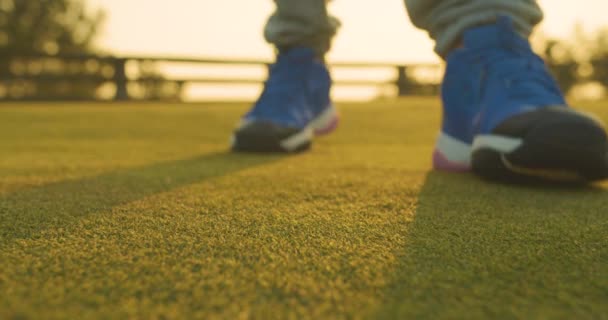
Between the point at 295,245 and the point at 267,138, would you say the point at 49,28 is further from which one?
the point at 295,245

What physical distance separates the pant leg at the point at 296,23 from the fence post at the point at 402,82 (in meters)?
6.48

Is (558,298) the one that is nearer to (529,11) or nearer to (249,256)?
(249,256)

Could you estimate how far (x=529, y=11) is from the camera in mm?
912

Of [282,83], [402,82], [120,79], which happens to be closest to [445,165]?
[282,83]

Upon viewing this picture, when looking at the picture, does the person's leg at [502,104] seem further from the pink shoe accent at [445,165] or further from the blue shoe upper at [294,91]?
the blue shoe upper at [294,91]

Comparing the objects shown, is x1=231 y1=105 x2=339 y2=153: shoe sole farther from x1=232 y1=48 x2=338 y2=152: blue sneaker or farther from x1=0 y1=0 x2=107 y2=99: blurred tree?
x1=0 y1=0 x2=107 y2=99: blurred tree

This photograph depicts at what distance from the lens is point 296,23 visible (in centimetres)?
136

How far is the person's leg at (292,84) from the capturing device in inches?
50.0

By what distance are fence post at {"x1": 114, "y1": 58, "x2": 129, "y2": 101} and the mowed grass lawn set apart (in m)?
5.76

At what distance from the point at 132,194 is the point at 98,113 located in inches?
83.4

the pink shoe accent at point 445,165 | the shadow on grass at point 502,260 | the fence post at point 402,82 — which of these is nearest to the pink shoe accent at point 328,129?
the pink shoe accent at point 445,165

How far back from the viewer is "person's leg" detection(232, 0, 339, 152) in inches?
50.0

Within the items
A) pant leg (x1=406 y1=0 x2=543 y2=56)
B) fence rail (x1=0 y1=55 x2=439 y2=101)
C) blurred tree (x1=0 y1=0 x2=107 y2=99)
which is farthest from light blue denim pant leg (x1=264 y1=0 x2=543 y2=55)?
blurred tree (x1=0 y1=0 x2=107 y2=99)

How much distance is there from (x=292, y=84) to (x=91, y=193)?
0.77 meters
